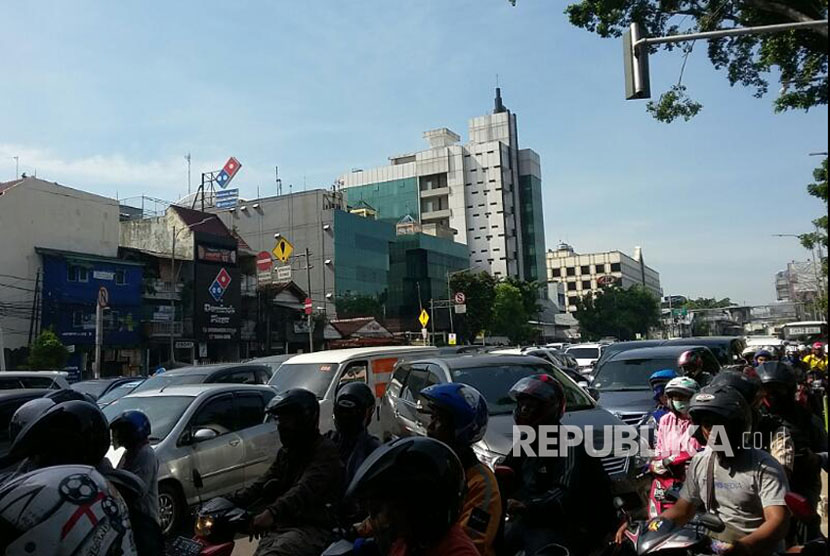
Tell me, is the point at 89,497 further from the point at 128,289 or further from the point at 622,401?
the point at 128,289

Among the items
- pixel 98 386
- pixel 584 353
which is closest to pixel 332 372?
pixel 98 386

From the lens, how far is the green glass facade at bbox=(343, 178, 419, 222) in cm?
9123

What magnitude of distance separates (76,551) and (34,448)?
1.18 metres

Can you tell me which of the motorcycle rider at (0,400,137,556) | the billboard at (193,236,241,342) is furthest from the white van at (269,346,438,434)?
the billboard at (193,236,241,342)

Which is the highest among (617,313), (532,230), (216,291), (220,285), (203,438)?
(532,230)

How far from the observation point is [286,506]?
11.9 feet

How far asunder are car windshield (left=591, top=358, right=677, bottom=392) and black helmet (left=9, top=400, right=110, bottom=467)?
876cm

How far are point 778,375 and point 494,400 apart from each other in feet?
11.1

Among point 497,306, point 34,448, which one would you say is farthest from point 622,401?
point 497,306

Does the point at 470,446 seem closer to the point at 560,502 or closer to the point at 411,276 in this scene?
the point at 560,502

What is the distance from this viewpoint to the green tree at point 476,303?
62188 millimetres

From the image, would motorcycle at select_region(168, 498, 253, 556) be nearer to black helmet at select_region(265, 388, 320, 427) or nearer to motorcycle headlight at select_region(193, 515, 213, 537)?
motorcycle headlight at select_region(193, 515, 213, 537)

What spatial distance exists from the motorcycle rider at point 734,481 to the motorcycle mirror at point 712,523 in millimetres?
241

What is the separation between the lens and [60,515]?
1.72 meters
